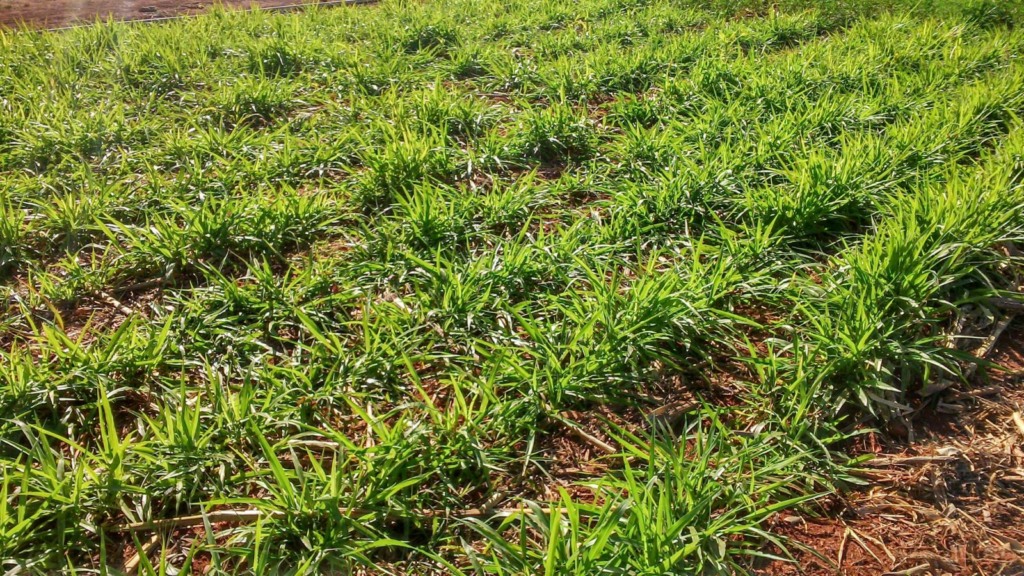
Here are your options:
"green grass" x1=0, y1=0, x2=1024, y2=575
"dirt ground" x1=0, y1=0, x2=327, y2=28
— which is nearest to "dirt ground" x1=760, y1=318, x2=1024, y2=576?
"green grass" x1=0, y1=0, x2=1024, y2=575

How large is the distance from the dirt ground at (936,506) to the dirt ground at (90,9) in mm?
5088

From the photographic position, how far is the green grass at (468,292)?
163cm

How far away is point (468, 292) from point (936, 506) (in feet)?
4.67

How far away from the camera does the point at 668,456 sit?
1729mm

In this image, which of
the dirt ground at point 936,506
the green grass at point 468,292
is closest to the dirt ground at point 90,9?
the green grass at point 468,292

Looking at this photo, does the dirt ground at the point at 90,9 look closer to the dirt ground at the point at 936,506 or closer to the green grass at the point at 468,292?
the green grass at the point at 468,292

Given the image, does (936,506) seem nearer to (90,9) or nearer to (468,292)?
(468,292)

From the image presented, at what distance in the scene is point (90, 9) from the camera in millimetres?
5469

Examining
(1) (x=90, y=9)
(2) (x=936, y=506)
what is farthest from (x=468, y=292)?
(1) (x=90, y=9)

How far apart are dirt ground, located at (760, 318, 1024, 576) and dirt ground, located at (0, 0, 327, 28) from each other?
16.7 feet

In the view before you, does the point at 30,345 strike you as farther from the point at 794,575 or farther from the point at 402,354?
the point at 794,575

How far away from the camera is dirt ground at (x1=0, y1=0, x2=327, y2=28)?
516 cm

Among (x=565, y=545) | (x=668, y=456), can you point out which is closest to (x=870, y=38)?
(x=668, y=456)

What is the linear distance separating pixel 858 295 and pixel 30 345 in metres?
2.60
